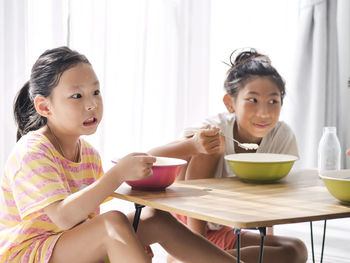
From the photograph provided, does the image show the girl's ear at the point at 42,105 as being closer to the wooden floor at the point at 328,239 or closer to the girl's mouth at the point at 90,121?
the girl's mouth at the point at 90,121

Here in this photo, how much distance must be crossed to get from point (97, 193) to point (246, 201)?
38cm

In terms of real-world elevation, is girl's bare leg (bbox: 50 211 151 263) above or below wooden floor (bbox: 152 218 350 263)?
above

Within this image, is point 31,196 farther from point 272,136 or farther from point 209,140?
point 272,136

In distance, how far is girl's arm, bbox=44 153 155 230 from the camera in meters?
1.37

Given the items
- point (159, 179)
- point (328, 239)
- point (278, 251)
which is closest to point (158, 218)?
point (159, 179)

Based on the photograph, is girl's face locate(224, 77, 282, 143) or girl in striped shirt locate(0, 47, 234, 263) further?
girl's face locate(224, 77, 282, 143)

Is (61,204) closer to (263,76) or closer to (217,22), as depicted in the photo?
(263,76)

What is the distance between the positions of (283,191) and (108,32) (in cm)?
168

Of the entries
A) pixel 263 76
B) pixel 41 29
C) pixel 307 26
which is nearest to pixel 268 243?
pixel 263 76

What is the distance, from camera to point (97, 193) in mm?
1371

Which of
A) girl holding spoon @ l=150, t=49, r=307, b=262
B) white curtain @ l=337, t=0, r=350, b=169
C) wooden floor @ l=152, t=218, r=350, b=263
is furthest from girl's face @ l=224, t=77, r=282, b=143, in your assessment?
white curtain @ l=337, t=0, r=350, b=169

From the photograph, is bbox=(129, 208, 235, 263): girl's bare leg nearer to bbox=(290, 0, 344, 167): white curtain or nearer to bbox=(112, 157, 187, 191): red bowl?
bbox=(112, 157, 187, 191): red bowl

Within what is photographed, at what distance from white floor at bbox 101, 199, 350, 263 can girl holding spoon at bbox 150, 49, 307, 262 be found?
2.06 ft

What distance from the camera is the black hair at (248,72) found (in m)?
2.10
